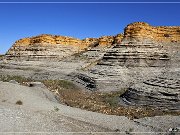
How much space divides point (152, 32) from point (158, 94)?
81.4 ft

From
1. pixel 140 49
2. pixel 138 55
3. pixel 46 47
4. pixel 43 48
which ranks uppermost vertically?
pixel 46 47

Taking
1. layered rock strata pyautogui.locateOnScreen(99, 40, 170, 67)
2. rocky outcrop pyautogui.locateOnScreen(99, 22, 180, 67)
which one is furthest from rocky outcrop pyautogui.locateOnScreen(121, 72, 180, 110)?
rocky outcrop pyautogui.locateOnScreen(99, 22, 180, 67)

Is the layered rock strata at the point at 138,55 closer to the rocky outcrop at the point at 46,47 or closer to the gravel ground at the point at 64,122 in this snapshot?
the gravel ground at the point at 64,122

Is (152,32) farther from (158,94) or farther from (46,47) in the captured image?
(46,47)

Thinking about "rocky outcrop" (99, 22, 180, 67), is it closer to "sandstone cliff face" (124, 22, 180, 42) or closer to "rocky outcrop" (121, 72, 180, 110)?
"sandstone cliff face" (124, 22, 180, 42)

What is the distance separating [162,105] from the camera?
2506cm

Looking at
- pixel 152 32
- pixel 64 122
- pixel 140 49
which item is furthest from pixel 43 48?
pixel 64 122

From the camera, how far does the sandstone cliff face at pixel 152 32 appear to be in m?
47.4

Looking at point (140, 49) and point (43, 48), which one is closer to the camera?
point (140, 49)

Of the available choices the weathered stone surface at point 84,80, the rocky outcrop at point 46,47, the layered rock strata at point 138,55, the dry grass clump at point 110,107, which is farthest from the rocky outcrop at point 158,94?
the rocky outcrop at point 46,47

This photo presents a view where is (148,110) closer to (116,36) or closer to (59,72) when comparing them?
(59,72)

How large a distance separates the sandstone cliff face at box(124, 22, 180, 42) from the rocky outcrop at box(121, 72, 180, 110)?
1875cm

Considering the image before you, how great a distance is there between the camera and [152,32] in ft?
163

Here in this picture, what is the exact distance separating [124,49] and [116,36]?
28.7 m
